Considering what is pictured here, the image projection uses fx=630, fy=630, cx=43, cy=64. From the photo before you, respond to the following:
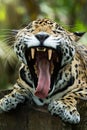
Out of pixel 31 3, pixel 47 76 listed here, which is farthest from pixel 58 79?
pixel 31 3

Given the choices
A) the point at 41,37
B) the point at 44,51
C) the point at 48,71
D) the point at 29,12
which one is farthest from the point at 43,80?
the point at 29,12

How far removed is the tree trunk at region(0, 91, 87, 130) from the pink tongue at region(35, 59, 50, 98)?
129mm

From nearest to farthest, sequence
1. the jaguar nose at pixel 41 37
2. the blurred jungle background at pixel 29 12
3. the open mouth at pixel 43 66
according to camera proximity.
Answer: the jaguar nose at pixel 41 37, the open mouth at pixel 43 66, the blurred jungle background at pixel 29 12

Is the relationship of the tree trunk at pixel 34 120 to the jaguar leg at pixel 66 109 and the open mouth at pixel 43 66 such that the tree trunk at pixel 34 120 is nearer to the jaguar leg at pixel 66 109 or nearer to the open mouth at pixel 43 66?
the jaguar leg at pixel 66 109

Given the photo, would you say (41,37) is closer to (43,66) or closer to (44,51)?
(44,51)

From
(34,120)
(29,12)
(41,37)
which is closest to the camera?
(41,37)

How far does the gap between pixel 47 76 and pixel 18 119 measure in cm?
42

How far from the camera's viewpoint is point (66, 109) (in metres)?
4.95

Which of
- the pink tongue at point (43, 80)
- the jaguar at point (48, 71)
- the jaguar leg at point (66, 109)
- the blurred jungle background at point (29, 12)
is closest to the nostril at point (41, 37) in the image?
the jaguar at point (48, 71)

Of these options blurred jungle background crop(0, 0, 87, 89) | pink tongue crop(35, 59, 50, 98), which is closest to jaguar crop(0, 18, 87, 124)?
pink tongue crop(35, 59, 50, 98)

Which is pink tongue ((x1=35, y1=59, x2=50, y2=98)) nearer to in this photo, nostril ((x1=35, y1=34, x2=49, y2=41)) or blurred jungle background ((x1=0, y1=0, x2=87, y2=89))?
nostril ((x1=35, y1=34, x2=49, y2=41))

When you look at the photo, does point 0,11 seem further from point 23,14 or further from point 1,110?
point 1,110

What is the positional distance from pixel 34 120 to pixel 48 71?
0.40 m

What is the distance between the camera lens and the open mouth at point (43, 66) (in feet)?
16.0
